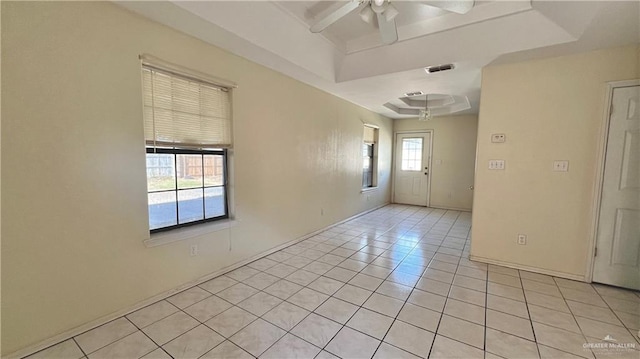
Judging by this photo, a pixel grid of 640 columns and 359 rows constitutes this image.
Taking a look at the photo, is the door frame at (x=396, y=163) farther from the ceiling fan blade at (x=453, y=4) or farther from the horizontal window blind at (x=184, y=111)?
the horizontal window blind at (x=184, y=111)

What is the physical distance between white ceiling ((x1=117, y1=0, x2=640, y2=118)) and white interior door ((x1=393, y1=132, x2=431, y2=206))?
3.12 metres

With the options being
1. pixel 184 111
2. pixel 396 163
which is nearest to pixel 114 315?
pixel 184 111

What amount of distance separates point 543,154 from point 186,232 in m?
3.91

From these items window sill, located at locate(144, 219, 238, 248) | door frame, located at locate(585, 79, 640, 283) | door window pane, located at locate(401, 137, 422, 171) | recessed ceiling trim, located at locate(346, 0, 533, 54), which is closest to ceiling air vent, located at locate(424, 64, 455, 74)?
recessed ceiling trim, located at locate(346, 0, 533, 54)

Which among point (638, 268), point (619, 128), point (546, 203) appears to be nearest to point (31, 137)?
point (546, 203)

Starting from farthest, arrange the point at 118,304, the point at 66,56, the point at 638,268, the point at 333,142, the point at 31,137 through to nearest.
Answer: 1. the point at 333,142
2. the point at 638,268
3. the point at 118,304
4. the point at 66,56
5. the point at 31,137

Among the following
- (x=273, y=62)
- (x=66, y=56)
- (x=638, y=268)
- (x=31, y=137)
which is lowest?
(x=638, y=268)

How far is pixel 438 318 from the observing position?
6.69ft

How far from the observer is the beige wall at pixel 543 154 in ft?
8.54

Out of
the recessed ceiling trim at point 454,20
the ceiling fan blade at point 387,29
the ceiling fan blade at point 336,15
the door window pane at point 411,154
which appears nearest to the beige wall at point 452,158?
the door window pane at point 411,154

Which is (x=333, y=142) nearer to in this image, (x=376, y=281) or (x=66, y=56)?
(x=376, y=281)

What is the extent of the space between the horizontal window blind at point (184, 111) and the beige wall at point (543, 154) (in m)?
3.08

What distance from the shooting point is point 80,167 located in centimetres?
181

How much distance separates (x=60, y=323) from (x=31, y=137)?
50.7 inches
